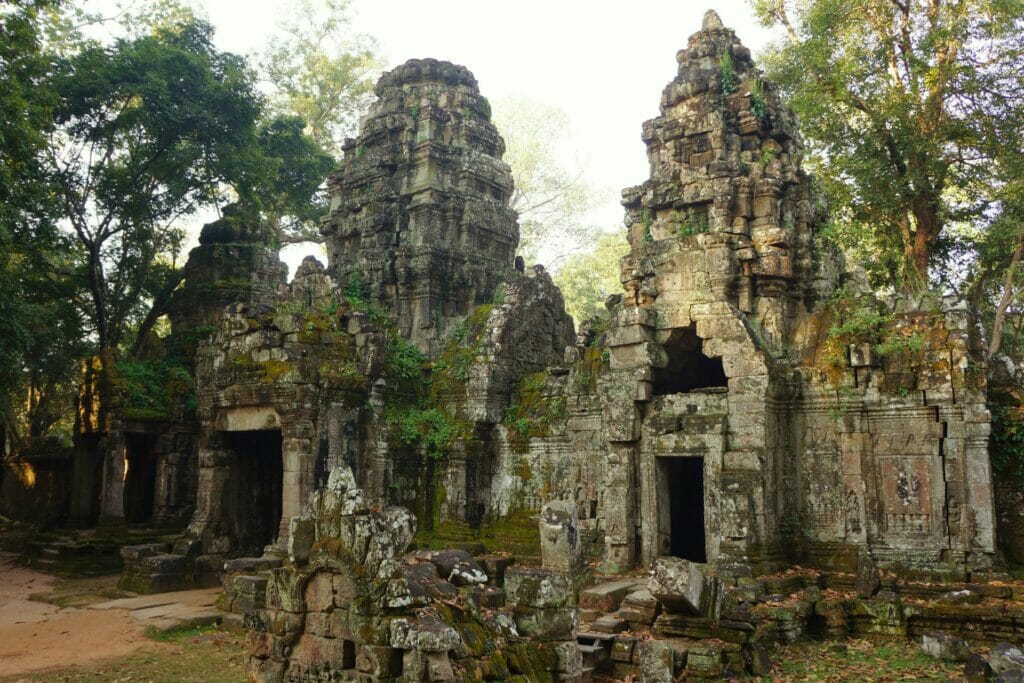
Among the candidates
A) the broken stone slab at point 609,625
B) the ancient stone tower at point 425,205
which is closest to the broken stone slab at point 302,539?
the broken stone slab at point 609,625

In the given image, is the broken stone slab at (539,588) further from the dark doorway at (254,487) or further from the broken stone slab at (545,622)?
the dark doorway at (254,487)

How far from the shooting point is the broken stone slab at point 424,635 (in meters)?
5.74

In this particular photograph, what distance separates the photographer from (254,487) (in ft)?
49.2

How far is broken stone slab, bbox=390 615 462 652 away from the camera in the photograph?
226 inches

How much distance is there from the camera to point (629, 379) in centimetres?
1182

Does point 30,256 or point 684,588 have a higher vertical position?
point 30,256

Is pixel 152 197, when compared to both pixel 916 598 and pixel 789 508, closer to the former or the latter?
pixel 789 508

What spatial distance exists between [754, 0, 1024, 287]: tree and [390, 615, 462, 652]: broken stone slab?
1264 centimetres

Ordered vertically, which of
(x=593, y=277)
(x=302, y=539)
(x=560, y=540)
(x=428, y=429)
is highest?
(x=593, y=277)

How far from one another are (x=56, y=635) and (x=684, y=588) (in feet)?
26.7

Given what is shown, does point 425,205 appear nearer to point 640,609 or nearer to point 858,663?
point 640,609

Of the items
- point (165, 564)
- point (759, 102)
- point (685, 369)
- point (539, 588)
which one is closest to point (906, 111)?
point (759, 102)

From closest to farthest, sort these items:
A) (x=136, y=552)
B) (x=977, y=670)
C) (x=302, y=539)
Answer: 1. (x=302, y=539)
2. (x=977, y=670)
3. (x=136, y=552)

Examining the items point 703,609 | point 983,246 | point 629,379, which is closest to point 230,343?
point 629,379
